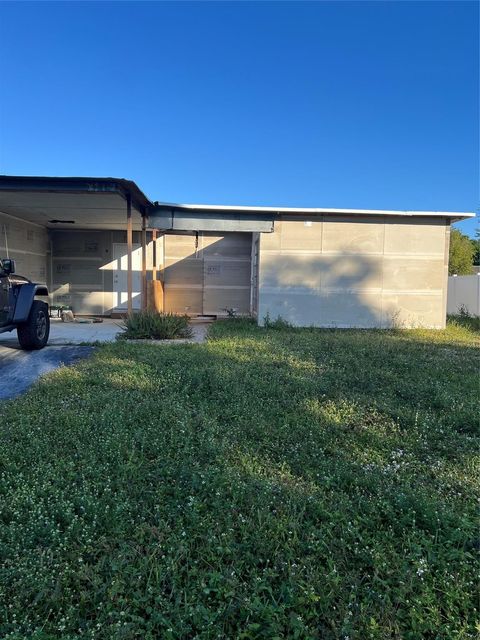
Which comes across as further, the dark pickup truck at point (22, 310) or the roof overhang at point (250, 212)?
the roof overhang at point (250, 212)

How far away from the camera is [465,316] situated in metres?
14.4

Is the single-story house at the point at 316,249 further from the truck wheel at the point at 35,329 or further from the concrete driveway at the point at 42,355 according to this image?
the truck wheel at the point at 35,329

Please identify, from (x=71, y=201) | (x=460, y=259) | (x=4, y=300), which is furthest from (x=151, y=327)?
(x=460, y=259)

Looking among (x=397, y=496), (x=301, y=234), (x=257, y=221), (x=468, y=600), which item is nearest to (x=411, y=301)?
(x=301, y=234)

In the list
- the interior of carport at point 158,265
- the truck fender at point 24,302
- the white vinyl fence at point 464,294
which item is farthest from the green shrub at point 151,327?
the white vinyl fence at point 464,294

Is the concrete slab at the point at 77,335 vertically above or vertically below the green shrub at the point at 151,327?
below

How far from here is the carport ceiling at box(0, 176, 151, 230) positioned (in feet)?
28.0

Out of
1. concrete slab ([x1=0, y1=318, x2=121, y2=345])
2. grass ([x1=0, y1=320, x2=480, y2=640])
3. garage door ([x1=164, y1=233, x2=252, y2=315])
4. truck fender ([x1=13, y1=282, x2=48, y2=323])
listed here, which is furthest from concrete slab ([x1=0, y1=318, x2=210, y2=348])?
grass ([x1=0, y1=320, x2=480, y2=640])

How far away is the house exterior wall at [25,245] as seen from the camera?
12000 mm

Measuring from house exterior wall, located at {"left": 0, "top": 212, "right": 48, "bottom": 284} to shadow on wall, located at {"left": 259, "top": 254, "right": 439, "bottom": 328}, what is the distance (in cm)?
716

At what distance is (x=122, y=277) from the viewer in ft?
50.8

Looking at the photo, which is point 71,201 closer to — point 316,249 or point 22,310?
point 22,310

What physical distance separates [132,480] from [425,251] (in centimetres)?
1085

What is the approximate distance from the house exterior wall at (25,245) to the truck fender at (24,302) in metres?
5.14
